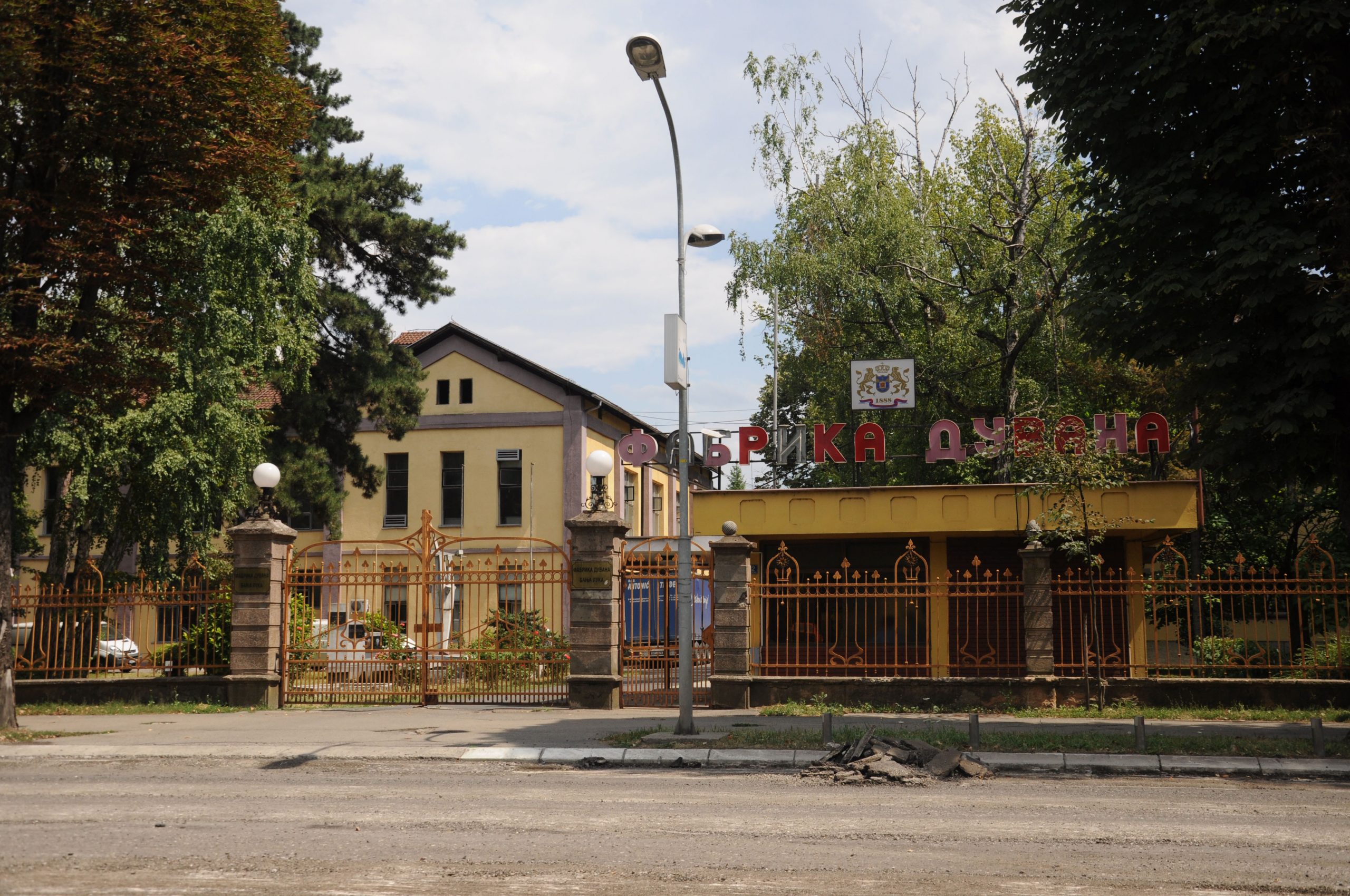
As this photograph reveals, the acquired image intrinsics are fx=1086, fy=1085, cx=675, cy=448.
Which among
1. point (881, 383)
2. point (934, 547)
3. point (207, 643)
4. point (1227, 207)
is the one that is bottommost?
point (207, 643)

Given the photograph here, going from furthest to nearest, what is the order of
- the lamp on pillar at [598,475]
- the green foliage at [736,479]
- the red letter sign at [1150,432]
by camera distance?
the green foliage at [736,479] < the red letter sign at [1150,432] < the lamp on pillar at [598,475]

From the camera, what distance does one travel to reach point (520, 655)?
717 inches

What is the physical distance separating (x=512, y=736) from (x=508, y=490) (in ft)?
78.7

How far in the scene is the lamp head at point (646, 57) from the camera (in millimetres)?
12883

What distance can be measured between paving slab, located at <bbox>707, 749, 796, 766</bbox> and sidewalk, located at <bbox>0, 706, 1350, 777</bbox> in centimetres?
2

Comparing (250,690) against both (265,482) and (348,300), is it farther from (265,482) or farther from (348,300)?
(348,300)

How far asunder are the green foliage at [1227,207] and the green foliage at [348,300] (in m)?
20.0

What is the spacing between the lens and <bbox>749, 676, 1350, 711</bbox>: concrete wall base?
52.3 feet

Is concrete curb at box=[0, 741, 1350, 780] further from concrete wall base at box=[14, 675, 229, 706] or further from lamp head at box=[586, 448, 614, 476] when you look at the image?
lamp head at box=[586, 448, 614, 476]

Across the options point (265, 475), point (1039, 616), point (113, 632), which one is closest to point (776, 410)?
point (1039, 616)

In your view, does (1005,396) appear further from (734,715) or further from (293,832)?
(293,832)

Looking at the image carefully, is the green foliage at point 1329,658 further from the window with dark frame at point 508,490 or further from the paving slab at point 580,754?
the window with dark frame at point 508,490

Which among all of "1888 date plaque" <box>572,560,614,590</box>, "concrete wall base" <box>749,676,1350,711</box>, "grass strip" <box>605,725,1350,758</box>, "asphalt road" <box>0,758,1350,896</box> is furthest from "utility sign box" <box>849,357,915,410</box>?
"asphalt road" <box>0,758,1350,896</box>

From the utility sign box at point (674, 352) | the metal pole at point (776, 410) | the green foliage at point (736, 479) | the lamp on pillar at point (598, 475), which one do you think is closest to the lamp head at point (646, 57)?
the utility sign box at point (674, 352)
